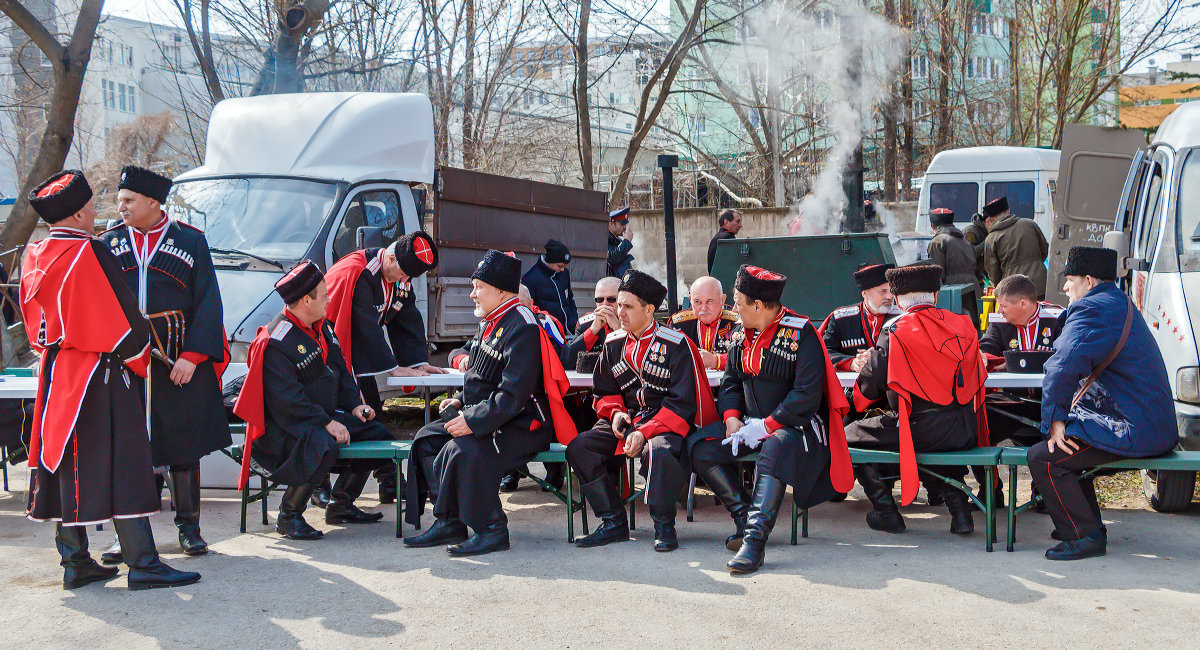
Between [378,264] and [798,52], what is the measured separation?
48.2 ft

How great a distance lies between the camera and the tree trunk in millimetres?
12102

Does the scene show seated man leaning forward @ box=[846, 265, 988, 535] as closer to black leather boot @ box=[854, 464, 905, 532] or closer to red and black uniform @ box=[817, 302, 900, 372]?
black leather boot @ box=[854, 464, 905, 532]

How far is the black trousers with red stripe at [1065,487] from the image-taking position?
5.18m

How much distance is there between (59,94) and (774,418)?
10.3 m

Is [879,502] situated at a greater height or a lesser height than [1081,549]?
greater

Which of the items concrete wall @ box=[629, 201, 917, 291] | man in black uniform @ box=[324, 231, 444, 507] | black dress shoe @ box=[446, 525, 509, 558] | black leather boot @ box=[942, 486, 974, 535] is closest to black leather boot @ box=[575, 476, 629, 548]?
black dress shoe @ box=[446, 525, 509, 558]

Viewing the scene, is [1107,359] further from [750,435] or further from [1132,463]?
[750,435]

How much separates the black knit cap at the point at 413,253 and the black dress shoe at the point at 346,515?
158 centimetres

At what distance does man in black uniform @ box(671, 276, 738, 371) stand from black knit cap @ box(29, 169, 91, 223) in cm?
355

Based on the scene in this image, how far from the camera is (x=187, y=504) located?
566cm

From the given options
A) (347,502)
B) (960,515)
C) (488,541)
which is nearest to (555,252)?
(347,502)

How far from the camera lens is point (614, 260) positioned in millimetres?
12172

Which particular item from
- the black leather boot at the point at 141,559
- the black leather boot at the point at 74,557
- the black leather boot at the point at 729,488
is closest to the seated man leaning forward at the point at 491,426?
the black leather boot at the point at 729,488

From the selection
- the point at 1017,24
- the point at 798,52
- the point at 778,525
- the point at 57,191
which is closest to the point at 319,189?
the point at 57,191
